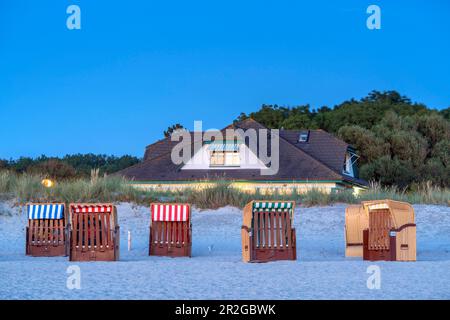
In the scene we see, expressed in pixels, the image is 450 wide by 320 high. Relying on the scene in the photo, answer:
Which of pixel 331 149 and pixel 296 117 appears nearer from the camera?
pixel 331 149

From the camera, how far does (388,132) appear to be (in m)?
64.1

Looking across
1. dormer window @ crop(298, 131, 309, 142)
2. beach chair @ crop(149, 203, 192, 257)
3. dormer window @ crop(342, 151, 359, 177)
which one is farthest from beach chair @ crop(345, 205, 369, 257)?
dormer window @ crop(298, 131, 309, 142)

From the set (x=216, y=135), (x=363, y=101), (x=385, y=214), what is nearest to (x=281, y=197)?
(x=385, y=214)

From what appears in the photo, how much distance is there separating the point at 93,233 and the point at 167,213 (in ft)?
8.53

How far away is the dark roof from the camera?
4750 cm

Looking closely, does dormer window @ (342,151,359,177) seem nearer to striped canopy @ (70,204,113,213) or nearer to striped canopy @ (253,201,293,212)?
striped canopy @ (253,201,293,212)

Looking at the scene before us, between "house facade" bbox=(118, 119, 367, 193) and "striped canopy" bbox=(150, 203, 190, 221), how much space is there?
79.1 feet

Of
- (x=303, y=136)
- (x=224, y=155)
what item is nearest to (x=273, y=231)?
(x=224, y=155)

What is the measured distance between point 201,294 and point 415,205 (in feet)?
62.0

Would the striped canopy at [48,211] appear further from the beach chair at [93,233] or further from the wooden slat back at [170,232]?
the wooden slat back at [170,232]

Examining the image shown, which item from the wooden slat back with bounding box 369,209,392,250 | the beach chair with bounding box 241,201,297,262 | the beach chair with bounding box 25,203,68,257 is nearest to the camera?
the beach chair with bounding box 241,201,297,262
